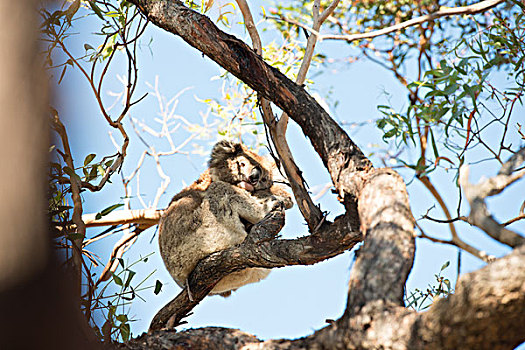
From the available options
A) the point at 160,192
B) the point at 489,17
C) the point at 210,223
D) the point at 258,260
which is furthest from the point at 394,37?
the point at 258,260

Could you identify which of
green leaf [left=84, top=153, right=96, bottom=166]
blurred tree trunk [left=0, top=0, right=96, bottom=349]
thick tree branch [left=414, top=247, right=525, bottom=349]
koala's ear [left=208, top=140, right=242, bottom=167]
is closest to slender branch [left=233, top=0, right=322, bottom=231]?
green leaf [left=84, top=153, right=96, bottom=166]

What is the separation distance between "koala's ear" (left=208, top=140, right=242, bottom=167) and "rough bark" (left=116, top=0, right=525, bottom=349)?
1839 millimetres

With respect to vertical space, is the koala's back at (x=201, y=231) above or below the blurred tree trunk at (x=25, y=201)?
above

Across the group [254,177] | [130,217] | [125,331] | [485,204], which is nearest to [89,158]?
[125,331]

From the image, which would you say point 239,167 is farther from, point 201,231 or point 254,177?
point 201,231

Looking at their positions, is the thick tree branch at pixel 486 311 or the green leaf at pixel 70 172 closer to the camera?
the thick tree branch at pixel 486 311

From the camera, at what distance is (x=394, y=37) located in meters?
6.43

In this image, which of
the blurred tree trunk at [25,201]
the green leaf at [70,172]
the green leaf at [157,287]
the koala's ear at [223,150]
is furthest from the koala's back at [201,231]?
the blurred tree trunk at [25,201]

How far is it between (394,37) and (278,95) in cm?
451

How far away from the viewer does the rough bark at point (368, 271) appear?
47.1 inches

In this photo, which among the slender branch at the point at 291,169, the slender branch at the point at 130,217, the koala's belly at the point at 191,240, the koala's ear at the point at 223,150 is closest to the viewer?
the slender branch at the point at 291,169

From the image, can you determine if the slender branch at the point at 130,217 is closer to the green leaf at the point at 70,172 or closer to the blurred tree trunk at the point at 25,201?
the green leaf at the point at 70,172

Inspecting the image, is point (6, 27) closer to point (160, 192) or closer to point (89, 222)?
point (89, 222)

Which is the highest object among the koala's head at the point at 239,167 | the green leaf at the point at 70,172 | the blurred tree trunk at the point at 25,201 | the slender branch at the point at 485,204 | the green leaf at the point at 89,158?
the koala's head at the point at 239,167
